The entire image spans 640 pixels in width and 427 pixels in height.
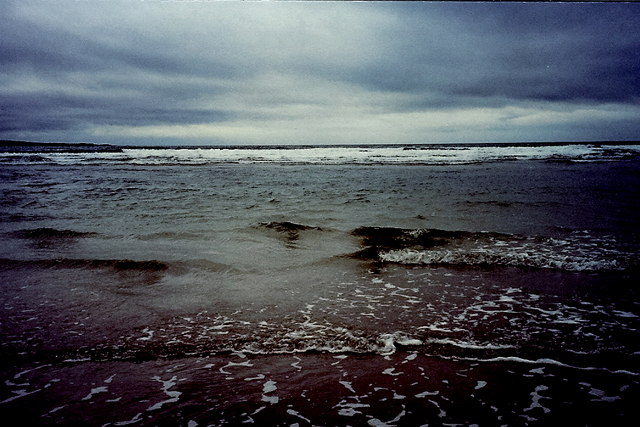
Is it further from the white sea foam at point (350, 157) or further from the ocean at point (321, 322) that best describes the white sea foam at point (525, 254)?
the white sea foam at point (350, 157)

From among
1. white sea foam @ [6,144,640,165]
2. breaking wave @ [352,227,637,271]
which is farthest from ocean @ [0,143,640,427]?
white sea foam @ [6,144,640,165]

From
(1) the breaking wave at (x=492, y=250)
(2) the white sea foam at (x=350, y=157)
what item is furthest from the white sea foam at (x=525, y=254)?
(2) the white sea foam at (x=350, y=157)

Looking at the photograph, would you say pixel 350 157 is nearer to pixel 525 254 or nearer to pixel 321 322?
pixel 525 254

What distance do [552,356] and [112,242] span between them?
22.9ft

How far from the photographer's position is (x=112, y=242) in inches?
273

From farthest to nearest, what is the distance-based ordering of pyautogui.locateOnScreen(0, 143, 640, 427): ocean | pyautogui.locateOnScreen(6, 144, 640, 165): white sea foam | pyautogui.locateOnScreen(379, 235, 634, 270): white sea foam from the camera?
pyautogui.locateOnScreen(6, 144, 640, 165): white sea foam → pyautogui.locateOnScreen(379, 235, 634, 270): white sea foam → pyautogui.locateOnScreen(0, 143, 640, 427): ocean

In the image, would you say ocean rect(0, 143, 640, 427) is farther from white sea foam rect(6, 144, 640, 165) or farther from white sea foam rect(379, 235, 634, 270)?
white sea foam rect(6, 144, 640, 165)

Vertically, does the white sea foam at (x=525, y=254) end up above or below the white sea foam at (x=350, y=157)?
below

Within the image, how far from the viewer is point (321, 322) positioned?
387cm

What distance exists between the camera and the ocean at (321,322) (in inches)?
105

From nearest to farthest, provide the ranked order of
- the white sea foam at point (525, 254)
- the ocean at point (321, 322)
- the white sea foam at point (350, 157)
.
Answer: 1. the ocean at point (321, 322)
2. the white sea foam at point (525, 254)
3. the white sea foam at point (350, 157)

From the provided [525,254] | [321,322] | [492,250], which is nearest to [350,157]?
[492,250]

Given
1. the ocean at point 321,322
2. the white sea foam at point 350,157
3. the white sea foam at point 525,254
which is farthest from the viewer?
the white sea foam at point 350,157

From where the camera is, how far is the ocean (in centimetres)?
266
